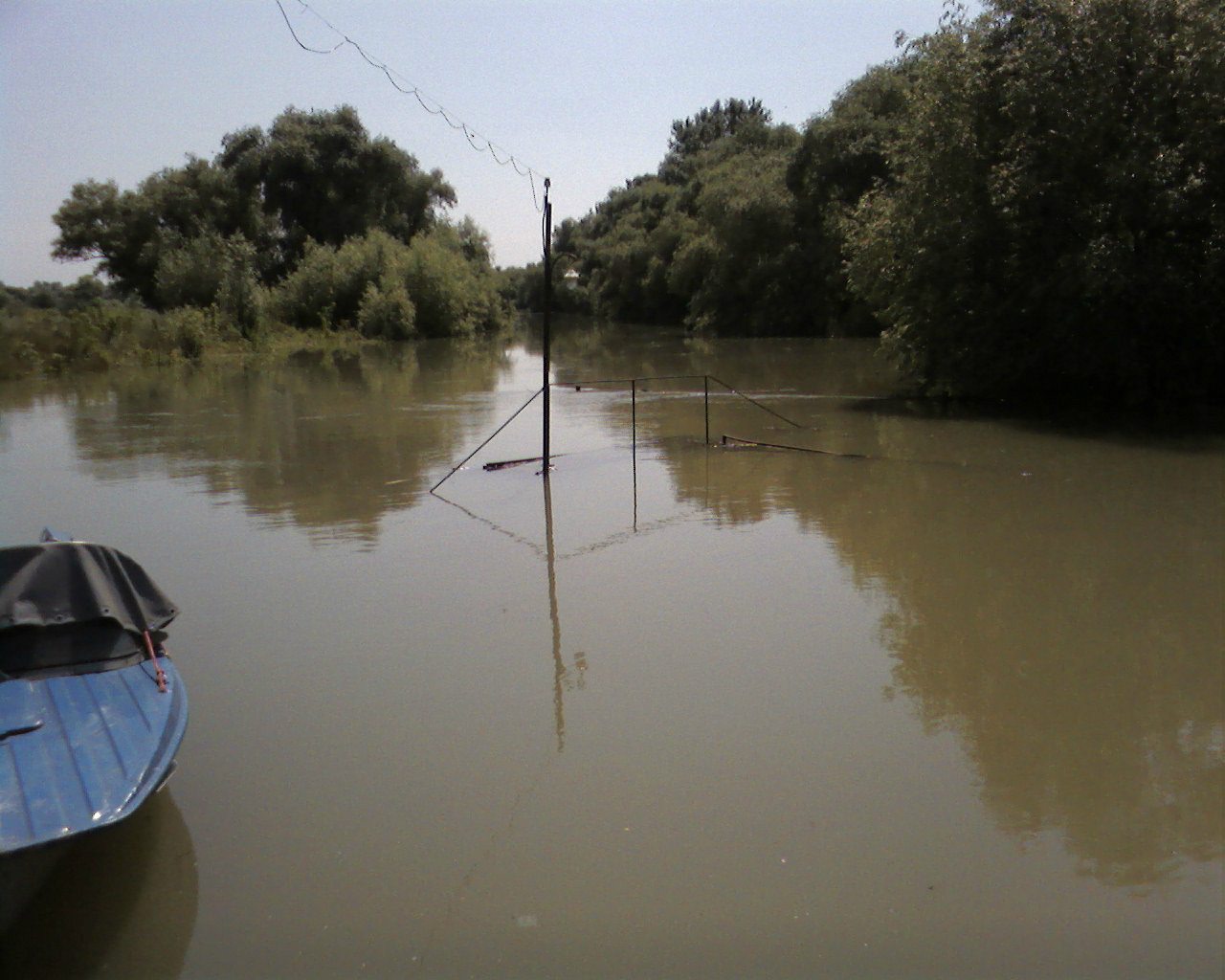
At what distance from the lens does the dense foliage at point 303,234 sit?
161ft

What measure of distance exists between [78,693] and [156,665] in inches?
15.3

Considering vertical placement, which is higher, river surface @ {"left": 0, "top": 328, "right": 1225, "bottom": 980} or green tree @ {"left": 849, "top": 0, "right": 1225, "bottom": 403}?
green tree @ {"left": 849, "top": 0, "right": 1225, "bottom": 403}

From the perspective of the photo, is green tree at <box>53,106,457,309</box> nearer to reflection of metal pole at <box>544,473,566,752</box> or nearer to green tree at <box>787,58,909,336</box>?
green tree at <box>787,58,909,336</box>

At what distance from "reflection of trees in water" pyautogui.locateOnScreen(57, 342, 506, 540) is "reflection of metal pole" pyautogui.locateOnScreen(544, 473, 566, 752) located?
6.20 feet

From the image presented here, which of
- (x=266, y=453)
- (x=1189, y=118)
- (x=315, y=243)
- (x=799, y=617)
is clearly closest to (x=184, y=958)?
(x=799, y=617)

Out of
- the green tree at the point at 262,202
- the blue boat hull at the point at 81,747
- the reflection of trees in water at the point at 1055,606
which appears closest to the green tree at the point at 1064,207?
the reflection of trees in water at the point at 1055,606

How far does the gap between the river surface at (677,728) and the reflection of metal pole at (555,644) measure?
32mm

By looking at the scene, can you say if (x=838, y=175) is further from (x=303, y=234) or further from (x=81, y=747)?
(x=81, y=747)

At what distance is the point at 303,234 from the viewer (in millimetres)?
57188

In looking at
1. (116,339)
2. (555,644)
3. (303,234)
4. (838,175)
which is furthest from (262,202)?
(555,644)

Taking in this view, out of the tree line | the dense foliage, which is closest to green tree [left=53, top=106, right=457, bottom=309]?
the dense foliage

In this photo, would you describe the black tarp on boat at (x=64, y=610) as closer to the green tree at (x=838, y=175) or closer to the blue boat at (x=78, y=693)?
the blue boat at (x=78, y=693)

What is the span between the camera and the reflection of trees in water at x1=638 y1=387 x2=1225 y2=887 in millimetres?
5164

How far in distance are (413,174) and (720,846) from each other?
59638 millimetres
